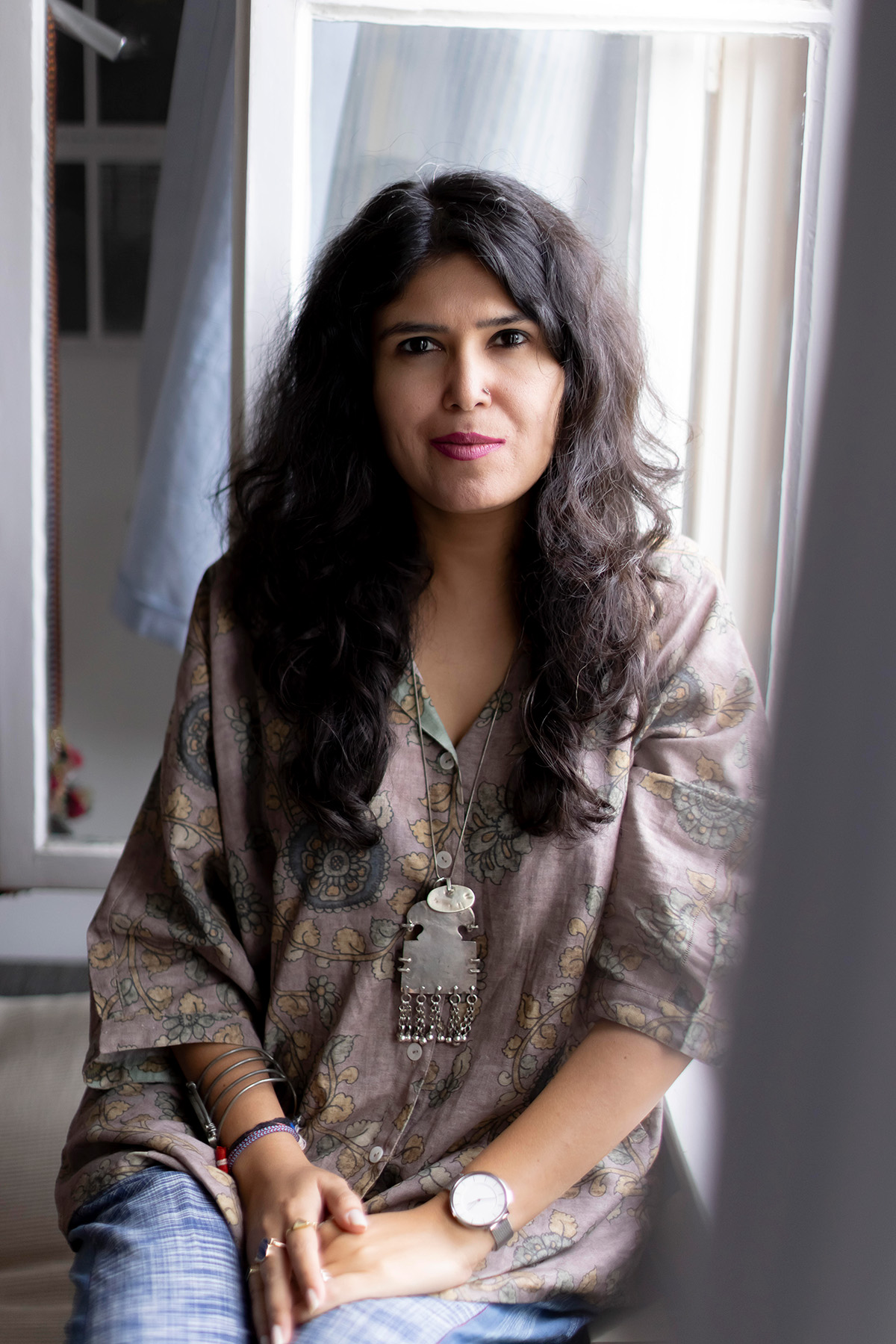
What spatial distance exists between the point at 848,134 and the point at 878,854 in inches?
7.4

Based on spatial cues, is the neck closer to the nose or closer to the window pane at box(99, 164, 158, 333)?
the nose

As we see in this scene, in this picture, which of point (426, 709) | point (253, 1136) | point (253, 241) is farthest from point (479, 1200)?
point (253, 241)

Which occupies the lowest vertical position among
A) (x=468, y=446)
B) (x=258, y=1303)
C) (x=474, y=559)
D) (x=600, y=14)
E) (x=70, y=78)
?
(x=258, y=1303)

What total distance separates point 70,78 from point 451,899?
1729 millimetres

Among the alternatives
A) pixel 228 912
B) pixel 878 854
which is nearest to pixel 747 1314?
pixel 878 854

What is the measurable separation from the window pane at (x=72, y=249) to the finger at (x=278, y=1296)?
1.75 m

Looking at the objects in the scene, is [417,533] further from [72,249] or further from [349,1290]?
[72,249]

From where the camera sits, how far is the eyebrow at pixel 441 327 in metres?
1.00

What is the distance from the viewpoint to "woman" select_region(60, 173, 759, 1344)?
0.98 m

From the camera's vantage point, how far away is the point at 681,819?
1.03m

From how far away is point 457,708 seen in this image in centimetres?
109

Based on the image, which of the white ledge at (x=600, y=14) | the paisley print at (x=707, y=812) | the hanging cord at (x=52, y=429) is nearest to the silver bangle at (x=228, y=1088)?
the paisley print at (x=707, y=812)

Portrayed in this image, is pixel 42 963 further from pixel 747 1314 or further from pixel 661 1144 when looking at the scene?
pixel 747 1314

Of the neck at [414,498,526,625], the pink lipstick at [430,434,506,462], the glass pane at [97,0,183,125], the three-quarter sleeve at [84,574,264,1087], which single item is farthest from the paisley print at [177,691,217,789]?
the glass pane at [97,0,183,125]
